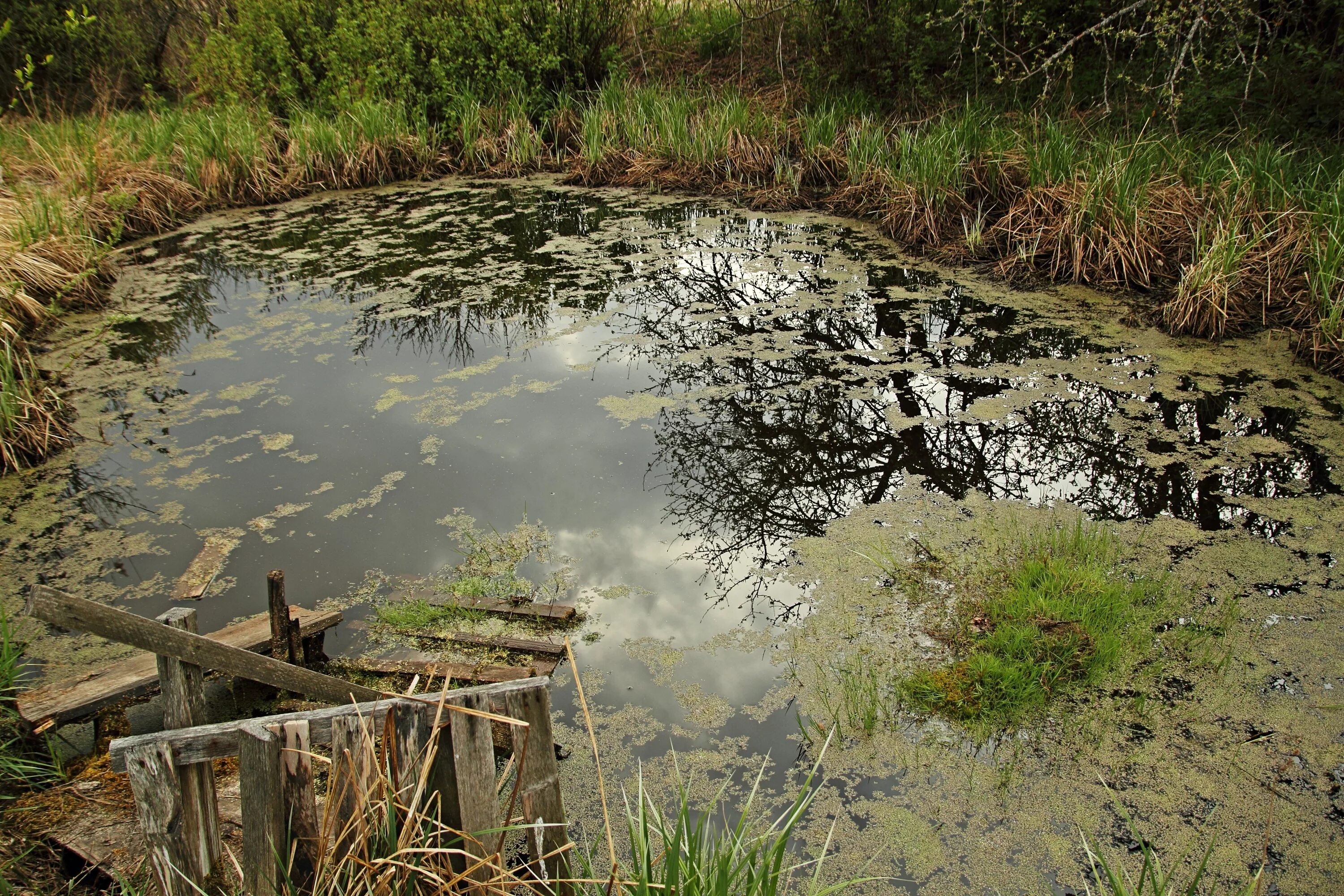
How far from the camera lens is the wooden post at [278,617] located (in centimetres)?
215

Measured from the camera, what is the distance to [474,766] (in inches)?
55.2

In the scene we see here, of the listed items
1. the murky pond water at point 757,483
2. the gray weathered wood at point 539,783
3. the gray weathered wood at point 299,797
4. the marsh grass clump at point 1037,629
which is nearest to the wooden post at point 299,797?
the gray weathered wood at point 299,797

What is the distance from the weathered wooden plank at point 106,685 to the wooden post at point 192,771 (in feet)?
1.60

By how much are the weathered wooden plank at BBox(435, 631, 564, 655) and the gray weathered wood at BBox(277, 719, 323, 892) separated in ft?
3.53

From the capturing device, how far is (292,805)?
53.2 inches

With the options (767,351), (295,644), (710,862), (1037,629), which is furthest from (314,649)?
(767,351)

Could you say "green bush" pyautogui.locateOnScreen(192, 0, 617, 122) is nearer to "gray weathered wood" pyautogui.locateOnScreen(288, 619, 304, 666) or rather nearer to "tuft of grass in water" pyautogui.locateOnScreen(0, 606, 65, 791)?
"gray weathered wood" pyautogui.locateOnScreen(288, 619, 304, 666)

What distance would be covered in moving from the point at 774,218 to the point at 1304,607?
14.2ft

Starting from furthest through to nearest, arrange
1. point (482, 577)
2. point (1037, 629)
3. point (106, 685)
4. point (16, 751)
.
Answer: point (482, 577), point (1037, 629), point (106, 685), point (16, 751)

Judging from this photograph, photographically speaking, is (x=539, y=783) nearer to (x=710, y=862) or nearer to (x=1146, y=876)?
(x=710, y=862)

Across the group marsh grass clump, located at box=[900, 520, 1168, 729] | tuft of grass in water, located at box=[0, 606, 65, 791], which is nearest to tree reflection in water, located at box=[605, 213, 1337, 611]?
marsh grass clump, located at box=[900, 520, 1168, 729]

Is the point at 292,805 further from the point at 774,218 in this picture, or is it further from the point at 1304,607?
the point at 774,218

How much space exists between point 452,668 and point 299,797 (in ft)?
3.13

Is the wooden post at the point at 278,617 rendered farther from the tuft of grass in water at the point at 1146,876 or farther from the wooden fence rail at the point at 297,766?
the tuft of grass in water at the point at 1146,876
